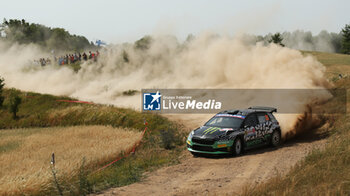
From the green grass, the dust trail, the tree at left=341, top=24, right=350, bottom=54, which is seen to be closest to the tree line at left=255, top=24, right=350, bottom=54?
the tree at left=341, top=24, right=350, bottom=54

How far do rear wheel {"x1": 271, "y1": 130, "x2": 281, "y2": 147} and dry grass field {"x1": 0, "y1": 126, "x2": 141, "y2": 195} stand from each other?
6380 mm

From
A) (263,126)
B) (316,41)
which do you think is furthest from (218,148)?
Answer: (316,41)

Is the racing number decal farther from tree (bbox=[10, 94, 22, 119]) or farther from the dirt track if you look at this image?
tree (bbox=[10, 94, 22, 119])

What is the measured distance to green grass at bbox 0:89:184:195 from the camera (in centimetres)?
1020

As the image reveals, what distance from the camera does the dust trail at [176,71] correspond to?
82.8ft

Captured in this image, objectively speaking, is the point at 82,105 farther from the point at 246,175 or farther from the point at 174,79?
the point at 246,175

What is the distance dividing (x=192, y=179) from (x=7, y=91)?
28.6m

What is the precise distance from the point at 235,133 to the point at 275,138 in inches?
106

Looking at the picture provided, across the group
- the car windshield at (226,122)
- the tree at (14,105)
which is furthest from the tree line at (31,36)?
the car windshield at (226,122)

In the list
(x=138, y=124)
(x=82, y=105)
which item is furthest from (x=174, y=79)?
(x=138, y=124)

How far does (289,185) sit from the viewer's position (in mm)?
7895

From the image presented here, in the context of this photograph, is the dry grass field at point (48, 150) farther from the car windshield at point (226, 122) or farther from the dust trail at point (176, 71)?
the dust trail at point (176, 71)

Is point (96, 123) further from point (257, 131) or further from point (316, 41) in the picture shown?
point (316, 41)

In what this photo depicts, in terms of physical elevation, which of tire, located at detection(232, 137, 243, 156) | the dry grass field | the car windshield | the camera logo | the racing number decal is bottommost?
the dry grass field
